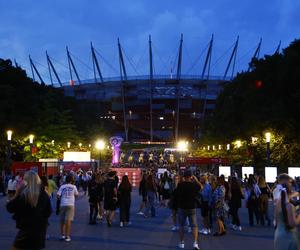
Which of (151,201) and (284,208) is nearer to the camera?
(284,208)

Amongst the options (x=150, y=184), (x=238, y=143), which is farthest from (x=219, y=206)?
(x=238, y=143)

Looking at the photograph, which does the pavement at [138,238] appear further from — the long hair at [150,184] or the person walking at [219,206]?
the long hair at [150,184]

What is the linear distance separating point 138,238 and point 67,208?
2.03 m

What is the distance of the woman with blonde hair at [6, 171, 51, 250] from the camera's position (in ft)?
20.0

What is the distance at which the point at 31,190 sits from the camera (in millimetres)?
6160

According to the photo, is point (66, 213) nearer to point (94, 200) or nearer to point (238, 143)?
point (94, 200)

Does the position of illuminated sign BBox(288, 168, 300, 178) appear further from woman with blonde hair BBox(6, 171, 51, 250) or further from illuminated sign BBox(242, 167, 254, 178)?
woman with blonde hair BBox(6, 171, 51, 250)

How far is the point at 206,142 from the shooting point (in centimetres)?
7812

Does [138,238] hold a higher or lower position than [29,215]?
lower

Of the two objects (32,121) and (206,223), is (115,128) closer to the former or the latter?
(32,121)

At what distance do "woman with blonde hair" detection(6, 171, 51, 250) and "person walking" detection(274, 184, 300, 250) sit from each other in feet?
9.35

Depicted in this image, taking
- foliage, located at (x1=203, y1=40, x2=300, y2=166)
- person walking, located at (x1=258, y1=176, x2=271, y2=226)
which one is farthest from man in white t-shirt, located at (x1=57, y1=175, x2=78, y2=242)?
foliage, located at (x1=203, y1=40, x2=300, y2=166)

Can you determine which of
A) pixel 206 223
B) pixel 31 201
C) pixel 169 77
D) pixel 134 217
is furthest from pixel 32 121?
pixel 169 77

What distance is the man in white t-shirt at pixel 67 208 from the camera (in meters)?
13.1
